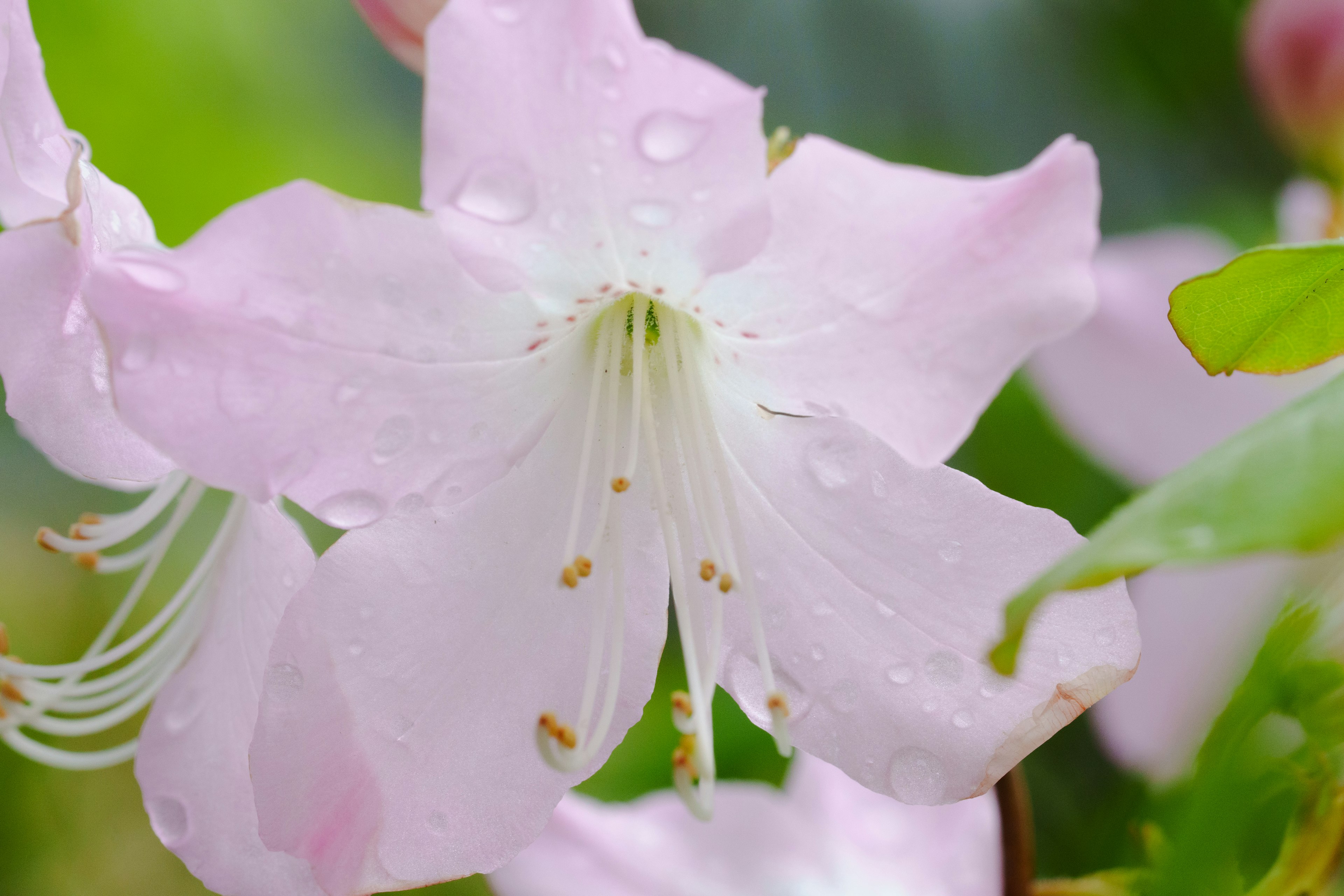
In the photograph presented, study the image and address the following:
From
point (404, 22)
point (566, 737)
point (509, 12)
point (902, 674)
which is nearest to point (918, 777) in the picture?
point (902, 674)

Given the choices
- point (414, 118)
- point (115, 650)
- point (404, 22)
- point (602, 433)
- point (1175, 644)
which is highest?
point (404, 22)

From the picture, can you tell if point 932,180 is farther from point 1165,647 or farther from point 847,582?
point 1165,647

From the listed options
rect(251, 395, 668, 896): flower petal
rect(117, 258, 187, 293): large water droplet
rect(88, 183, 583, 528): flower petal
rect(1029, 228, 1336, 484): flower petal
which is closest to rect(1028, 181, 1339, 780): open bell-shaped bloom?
rect(1029, 228, 1336, 484): flower petal

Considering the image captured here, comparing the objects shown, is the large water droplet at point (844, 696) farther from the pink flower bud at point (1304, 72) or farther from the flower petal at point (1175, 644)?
the pink flower bud at point (1304, 72)

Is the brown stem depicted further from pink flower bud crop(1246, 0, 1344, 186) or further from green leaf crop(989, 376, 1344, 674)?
pink flower bud crop(1246, 0, 1344, 186)

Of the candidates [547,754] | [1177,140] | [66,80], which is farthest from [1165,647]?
[66,80]

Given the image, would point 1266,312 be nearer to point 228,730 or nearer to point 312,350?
point 312,350

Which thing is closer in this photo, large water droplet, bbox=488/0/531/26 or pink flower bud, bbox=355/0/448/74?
large water droplet, bbox=488/0/531/26
